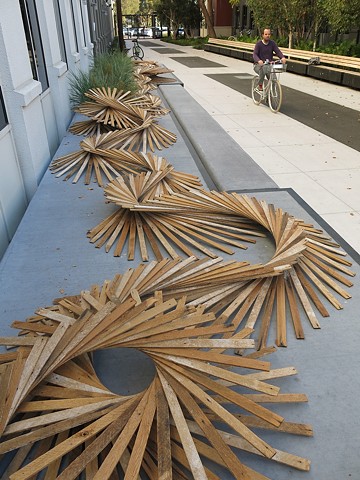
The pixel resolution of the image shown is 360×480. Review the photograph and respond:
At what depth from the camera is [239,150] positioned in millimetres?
7566

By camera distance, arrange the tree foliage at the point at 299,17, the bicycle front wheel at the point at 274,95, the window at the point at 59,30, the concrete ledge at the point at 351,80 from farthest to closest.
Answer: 1. the tree foliage at the point at 299,17
2. the concrete ledge at the point at 351,80
3. the bicycle front wheel at the point at 274,95
4. the window at the point at 59,30

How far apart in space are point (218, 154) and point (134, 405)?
18.2ft

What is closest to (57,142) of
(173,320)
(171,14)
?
(173,320)

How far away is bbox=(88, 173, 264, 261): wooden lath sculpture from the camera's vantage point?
4219mm

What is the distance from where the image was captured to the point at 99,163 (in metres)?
6.31

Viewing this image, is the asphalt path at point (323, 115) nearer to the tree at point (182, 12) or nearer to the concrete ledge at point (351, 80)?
the concrete ledge at point (351, 80)

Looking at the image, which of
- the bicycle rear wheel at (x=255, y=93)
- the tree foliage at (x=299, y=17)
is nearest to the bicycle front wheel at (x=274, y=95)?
the bicycle rear wheel at (x=255, y=93)

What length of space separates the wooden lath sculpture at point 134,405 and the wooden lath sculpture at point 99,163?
135 inches

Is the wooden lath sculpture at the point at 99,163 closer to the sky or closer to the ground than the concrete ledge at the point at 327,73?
closer to the sky

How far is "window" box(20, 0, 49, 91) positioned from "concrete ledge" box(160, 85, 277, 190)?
2.80 metres

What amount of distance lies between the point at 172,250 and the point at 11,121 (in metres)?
2.63

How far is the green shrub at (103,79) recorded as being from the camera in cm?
946

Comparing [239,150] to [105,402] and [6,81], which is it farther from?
[105,402]

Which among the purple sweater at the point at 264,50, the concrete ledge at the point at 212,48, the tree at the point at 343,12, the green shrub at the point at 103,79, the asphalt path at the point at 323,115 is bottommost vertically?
the concrete ledge at the point at 212,48
